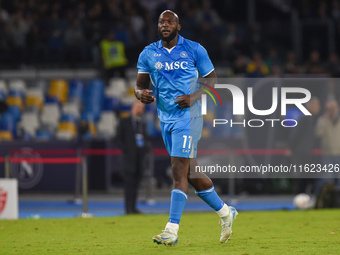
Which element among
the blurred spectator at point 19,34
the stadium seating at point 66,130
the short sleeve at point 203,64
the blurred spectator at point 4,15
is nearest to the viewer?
the short sleeve at point 203,64

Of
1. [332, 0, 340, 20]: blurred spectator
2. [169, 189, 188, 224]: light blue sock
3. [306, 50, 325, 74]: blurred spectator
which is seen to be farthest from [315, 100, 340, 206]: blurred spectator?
[332, 0, 340, 20]: blurred spectator

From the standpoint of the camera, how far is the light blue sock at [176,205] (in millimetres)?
7611

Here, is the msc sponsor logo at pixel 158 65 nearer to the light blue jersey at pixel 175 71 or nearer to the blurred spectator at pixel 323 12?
the light blue jersey at pixel 175 71

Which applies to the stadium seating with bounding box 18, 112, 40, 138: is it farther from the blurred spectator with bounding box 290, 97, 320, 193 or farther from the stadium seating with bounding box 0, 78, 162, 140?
the blurred spectator with bounding box 290, 97, 320, 193

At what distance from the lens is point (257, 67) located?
814 inches

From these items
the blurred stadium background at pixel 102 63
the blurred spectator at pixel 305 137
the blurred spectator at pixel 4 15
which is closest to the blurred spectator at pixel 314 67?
the blurred stadium background at pixel 102 63

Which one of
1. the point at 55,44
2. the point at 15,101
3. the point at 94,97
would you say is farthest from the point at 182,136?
the point at 55,44

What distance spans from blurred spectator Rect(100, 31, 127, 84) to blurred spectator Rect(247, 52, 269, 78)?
13.0 ft

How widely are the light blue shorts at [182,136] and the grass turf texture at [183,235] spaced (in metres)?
1.06

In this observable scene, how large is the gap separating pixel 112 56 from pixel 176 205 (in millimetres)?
14344

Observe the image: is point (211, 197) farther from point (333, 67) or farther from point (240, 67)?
point (333, 67)

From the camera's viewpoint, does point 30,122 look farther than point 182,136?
Yes

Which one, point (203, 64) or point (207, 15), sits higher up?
point (207, 15)

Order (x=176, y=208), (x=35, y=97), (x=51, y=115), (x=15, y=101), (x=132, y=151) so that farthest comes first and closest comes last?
1. (x=35, y=97)
2. (x=15, y=101)
3. (x=51, y=115)
4. (x=132, y=151)
5. (x=176, y=208)
